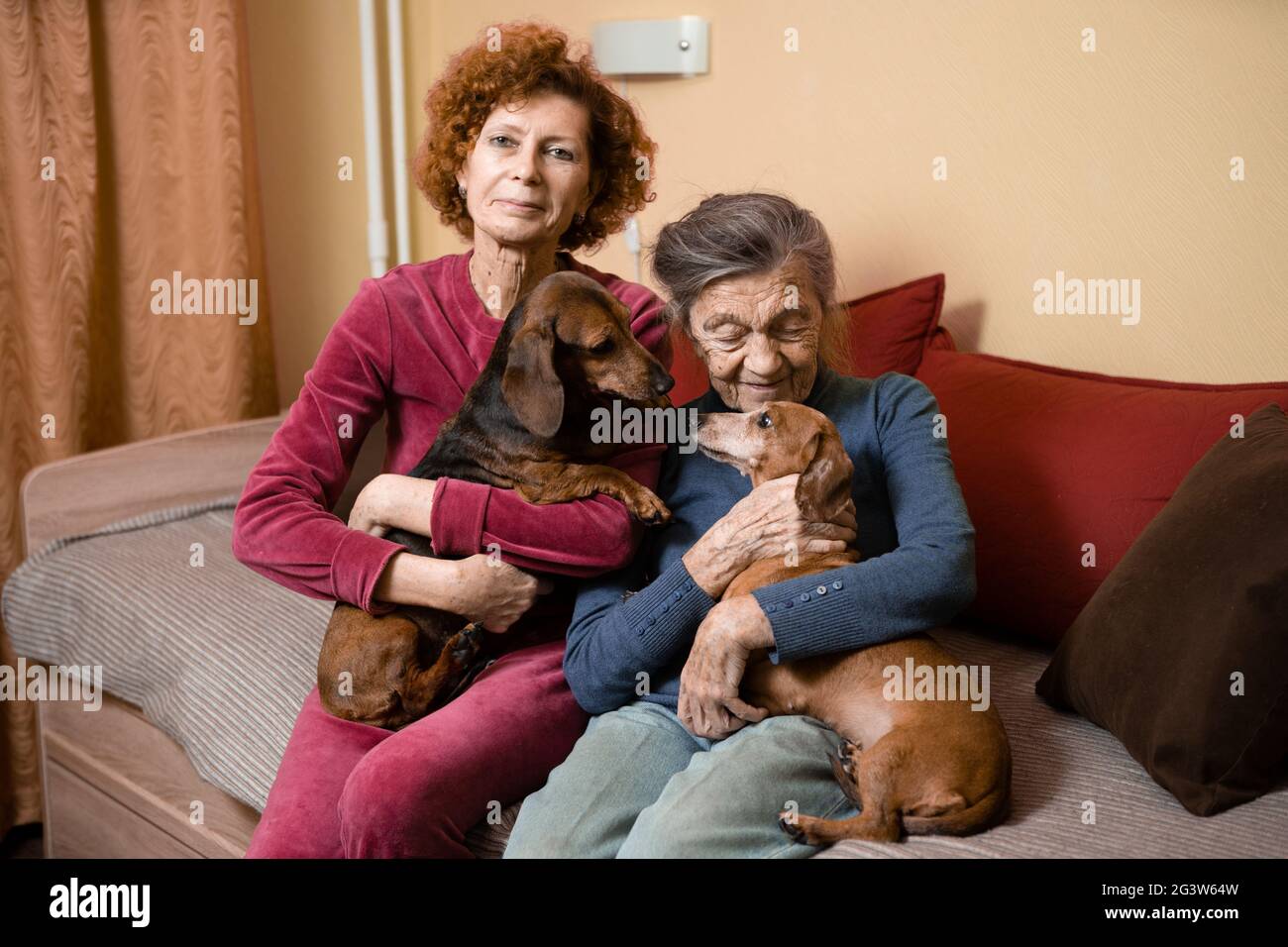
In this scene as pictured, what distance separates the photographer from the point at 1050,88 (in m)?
2.24

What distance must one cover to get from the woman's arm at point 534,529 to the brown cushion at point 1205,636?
718 mm

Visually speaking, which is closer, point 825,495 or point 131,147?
point 825,495

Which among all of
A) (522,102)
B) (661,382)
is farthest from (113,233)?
(661,382)

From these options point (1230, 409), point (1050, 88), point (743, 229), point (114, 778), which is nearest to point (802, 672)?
point (743, 229)

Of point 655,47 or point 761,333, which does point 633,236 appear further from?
point 761,333

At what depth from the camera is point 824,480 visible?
161 cm

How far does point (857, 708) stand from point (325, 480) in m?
0.91

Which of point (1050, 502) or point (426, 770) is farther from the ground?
point (1050, 502)

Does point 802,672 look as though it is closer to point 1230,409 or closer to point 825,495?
point 825,495

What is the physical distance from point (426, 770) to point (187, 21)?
2.15 meters

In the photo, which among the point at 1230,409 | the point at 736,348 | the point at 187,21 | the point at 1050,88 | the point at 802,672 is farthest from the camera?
the point at 187,21

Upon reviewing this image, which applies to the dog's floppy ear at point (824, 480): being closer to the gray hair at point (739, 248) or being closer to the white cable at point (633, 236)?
the gray hair at point (739, 248)
